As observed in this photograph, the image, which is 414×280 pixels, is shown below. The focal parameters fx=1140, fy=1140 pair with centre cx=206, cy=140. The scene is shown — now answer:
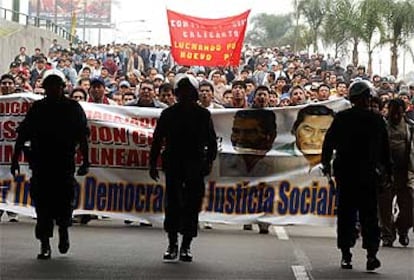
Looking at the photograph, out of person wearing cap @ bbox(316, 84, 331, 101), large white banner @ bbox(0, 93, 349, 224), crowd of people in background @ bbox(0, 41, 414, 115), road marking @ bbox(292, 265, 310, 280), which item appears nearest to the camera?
road marking @ bbox(292, 265, 310, 280)

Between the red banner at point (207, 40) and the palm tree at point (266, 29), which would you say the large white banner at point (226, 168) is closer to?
the red banner at point (207, 40)

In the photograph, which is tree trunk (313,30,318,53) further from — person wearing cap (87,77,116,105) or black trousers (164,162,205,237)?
black trousers (164,162,205,237)

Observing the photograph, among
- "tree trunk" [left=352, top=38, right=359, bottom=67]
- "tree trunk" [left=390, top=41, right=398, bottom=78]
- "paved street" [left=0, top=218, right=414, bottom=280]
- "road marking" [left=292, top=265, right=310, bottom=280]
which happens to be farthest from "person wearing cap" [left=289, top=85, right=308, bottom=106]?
"tree trunk" [left=352, top=38, right=359, bottom=67]

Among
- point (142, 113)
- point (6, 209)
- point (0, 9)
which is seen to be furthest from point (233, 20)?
point (0, 9)

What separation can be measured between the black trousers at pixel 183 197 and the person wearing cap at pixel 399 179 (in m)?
3.04

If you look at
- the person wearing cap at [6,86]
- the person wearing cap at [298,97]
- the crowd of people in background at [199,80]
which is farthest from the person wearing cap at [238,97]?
the person wearing cap at [6,86]

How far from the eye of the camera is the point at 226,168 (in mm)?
14711

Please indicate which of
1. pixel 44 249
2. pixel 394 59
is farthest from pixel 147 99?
pixel 394 59

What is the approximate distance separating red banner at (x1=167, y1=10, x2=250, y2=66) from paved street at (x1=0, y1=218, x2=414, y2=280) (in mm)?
4992

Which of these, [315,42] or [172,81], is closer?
[172,81]

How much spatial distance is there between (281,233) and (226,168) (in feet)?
3.59

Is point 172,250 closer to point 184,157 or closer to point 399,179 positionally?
point 184,157

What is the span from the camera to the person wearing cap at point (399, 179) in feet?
44.8

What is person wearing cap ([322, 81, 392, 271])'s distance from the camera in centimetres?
1121
